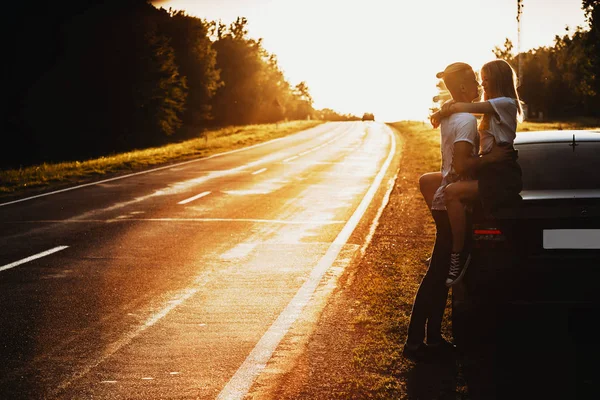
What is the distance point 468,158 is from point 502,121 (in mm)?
334

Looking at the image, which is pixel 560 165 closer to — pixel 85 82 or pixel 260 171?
pixel 260 171

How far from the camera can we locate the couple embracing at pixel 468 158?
16.6ft

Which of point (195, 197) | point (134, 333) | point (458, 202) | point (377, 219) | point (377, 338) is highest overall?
point (458, 202)

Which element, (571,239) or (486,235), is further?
(486,235)

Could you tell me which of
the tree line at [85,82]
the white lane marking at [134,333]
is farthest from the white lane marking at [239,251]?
the tree line at [85,82]

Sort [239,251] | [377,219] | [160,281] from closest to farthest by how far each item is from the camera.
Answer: [160,281] < [239,251] < [377,219]

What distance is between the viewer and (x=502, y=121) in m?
5.08

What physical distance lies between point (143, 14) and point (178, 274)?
169 feet

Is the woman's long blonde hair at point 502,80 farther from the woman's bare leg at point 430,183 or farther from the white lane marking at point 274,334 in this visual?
the white lane marking at point 274,334

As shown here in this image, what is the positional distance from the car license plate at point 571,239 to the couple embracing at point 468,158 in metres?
0.35

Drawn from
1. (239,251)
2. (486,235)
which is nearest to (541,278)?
(486,235)

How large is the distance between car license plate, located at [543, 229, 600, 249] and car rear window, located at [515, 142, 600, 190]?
20.4 inches

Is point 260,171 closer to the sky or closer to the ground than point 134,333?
closer to the ground

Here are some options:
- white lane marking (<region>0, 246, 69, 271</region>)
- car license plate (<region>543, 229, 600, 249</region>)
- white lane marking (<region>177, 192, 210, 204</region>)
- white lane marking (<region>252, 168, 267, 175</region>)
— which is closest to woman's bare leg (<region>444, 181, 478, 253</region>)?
car license plate (<region>543, 229, 600, 249</region>)
